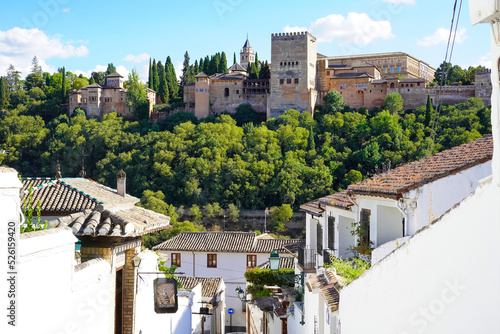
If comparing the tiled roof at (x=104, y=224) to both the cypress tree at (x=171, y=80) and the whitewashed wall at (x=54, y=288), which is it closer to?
the whitewashed wall at (x=54, y=288)

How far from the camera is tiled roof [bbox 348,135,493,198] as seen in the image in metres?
7.32

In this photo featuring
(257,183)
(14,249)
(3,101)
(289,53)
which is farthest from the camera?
(3,101)

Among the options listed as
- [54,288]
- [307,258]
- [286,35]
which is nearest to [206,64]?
[286,35]

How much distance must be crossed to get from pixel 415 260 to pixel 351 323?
160cm

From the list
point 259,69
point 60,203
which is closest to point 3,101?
point 259,69

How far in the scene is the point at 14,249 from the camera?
3.73 metres

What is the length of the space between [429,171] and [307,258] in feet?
16.9

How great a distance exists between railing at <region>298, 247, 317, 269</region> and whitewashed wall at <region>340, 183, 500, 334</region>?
682 cm

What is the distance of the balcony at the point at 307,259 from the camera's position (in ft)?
39.0

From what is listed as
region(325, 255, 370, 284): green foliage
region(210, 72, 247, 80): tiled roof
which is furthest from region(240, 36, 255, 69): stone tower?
region(325, 255, 370, 284): green foliage

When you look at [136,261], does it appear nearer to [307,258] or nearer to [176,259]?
[307,258]

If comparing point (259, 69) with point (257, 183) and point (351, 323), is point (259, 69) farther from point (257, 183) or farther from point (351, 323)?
point (351, 323)

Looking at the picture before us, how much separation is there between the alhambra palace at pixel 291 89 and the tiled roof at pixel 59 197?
170 feet

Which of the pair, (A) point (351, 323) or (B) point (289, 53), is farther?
(B) point (289, 53)
